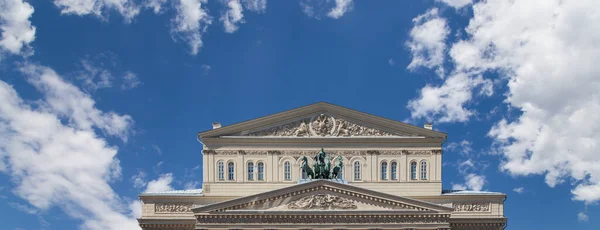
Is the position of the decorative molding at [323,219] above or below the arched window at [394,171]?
below

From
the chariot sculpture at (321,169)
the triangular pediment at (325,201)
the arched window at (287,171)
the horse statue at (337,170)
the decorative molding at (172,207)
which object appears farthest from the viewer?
the arched window at (287,171)

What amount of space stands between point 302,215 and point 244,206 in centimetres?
409

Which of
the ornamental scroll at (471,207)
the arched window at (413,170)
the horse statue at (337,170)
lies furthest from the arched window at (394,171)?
the horse statue at (337,170)

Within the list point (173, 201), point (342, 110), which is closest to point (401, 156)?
point (342, 110)

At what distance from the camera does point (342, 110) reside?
59.1 meters

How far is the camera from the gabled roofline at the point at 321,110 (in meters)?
58.8

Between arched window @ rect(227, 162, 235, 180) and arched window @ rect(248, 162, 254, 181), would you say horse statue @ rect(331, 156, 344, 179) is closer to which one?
arched window @ rect(248, 162, 254, 181)

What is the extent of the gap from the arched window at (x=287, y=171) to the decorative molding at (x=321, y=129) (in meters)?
2.28

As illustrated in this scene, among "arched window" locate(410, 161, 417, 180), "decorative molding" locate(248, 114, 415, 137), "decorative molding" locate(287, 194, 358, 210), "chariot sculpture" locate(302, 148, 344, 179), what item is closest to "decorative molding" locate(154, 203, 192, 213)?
"decorative molding" locate(248, 114, 415, 137)

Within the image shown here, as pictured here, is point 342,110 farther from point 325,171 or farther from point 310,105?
point 325,171

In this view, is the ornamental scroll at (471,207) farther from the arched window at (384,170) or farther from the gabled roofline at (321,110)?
the arched window at (384,170)

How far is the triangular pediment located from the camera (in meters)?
52.1

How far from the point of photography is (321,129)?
194 feet

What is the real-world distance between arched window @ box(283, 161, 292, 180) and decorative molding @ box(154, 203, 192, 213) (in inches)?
304
